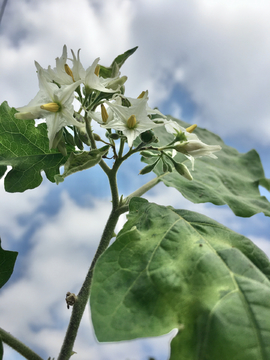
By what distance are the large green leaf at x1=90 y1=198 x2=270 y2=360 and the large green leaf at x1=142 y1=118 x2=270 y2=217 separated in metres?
0.35

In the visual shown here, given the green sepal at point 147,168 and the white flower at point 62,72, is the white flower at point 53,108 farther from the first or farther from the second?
the green sepal at point 147,168

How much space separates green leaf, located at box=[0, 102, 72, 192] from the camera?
97 centimetres

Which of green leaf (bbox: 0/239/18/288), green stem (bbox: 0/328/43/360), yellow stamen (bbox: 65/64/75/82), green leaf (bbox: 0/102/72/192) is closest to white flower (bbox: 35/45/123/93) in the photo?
yellow stamen (bbox: 65/64/75/82)

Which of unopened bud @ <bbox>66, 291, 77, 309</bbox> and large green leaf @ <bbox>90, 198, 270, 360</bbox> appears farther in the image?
unopened bud @ <bbox>66, 291, 77, 309</bbox>

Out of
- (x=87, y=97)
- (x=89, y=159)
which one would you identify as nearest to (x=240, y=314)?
(x=89, y=159)

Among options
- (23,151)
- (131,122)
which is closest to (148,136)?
(131,122)

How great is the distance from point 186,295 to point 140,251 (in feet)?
0.41

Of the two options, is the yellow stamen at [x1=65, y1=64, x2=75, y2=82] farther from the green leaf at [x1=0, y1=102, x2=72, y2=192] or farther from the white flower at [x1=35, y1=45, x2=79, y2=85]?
the green leaf at [x1=0, y1=102, x2=72, y2=192]

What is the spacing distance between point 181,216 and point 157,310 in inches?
11.7

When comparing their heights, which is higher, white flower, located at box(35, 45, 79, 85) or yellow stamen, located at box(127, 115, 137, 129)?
white flower, located at box(35, 45, 79, 85)

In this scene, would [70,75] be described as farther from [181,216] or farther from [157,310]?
[157,310]

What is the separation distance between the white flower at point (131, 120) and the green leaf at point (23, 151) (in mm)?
312

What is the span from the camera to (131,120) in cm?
73

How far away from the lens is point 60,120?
2.27ft
